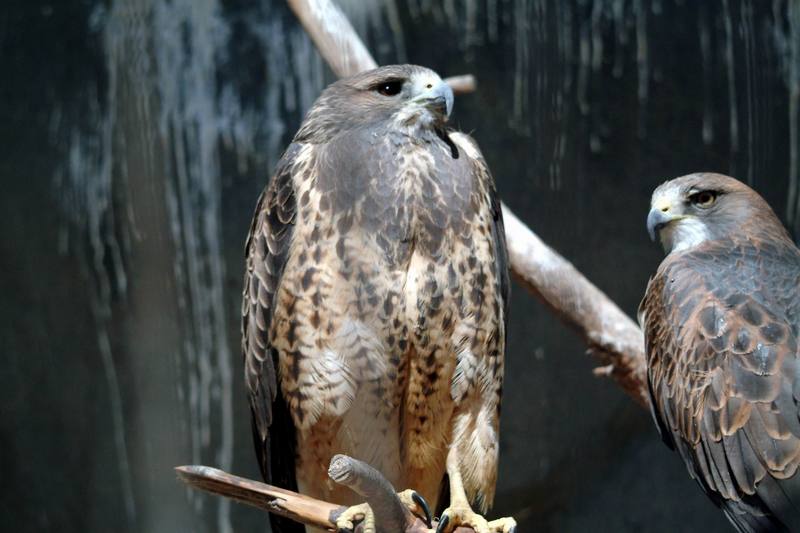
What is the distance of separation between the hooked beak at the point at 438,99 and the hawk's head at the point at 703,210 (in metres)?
0.88

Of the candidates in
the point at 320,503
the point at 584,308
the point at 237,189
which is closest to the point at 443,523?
the point at 320,503

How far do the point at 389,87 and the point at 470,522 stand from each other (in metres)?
1.40

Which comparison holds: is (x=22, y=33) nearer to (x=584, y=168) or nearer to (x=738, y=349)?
(x=584, y=168)

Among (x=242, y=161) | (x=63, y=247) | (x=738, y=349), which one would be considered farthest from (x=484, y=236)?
(x=63, y=247)

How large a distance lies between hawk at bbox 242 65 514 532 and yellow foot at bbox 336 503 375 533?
0.88 feet

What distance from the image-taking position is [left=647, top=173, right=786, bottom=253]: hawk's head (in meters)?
3.75

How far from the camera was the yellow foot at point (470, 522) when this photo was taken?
122 inches

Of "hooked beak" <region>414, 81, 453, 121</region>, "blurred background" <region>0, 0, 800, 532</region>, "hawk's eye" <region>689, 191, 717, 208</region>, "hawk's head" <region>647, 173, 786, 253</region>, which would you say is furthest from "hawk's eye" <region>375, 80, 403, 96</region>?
"blurred background" <region>0, 0, 800, 532</region>

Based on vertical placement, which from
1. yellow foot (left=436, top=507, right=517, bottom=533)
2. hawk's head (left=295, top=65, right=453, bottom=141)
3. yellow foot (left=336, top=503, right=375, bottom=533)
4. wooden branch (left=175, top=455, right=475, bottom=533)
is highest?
hawk's head (left=295, top=65, right=453, bottom=141)

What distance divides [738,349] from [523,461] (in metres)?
2.93

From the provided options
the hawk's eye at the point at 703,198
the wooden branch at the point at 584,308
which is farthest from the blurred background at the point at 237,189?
the hawk's eye at the point at 703,198

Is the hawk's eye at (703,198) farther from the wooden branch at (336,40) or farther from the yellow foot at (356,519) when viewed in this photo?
the yellow foot at (356,519)

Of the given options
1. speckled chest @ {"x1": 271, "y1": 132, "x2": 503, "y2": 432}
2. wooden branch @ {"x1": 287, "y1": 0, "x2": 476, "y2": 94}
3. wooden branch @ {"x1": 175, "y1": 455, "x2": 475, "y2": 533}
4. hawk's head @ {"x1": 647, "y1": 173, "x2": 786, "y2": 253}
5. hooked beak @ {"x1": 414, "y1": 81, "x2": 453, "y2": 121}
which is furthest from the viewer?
wooden branch @ {"x1": 287, "y1": 0, "x2": 476, "y2": 94}

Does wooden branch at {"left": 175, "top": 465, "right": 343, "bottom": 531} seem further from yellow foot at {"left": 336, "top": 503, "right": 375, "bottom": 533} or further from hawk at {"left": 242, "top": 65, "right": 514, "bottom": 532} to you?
hawk at {"left": 242, "top": 65, "right": 514, "bottom": 532}
